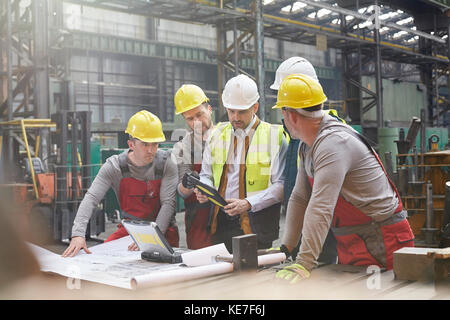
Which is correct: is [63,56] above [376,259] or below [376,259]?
above

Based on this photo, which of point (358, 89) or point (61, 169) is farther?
point (358, 89)

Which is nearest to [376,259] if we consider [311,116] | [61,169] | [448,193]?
[311,116]

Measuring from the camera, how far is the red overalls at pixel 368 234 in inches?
90.3

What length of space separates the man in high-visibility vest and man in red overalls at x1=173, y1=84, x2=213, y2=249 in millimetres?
255

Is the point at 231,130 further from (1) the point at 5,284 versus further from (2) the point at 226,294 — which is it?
(1) the point at 5,284

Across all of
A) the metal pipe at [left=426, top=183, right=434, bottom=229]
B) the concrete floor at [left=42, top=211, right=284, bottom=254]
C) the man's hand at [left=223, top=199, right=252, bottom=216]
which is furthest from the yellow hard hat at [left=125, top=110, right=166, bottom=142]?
the metal pipe at [left=426, top=183, right=434, bottom=229]

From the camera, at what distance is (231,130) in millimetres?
3340

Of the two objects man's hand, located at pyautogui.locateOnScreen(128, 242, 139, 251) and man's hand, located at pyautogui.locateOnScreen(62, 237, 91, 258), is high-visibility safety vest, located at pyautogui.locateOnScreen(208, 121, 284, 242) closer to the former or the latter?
man's hand, located at pyautogui.locateOnScreen(128, 242, 139, 251)

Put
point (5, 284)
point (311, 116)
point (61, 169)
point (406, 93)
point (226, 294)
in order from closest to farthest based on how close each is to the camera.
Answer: point (5, 284) → point (226, 294) → point (311, 116) → point (61, 169) → point (406, 93)

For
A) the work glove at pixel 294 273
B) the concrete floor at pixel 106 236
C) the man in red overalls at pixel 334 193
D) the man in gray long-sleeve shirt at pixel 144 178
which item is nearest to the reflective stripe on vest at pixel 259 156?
the man in gray long-sleeve shirt at pixel 144 178

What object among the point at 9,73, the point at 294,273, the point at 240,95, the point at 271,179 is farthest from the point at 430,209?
the point at 9,73

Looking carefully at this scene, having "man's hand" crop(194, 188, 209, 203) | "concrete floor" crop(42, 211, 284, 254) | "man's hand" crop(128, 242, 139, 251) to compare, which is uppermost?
"man's hand" crop(194, 188, 209, 203)

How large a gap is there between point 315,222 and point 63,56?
19458 millimetres

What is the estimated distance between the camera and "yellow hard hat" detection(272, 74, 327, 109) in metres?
2.13
